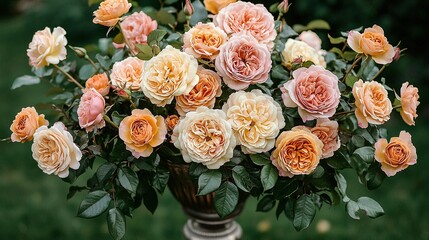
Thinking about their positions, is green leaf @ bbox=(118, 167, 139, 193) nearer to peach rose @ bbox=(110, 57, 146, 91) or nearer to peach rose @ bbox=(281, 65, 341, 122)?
peach rose @ bbox=(110, 57, 146, 91)

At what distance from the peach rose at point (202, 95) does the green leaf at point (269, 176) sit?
208 millimetres

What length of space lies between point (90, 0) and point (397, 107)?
0.96 metres

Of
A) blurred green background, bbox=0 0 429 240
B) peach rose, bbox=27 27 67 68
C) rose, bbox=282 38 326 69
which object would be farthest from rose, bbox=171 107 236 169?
blurred green background, bbox=0 0 429 240

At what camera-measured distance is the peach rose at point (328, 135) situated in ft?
4.60

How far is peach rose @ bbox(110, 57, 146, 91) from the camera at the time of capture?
1430mm

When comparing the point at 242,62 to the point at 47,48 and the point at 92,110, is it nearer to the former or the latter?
the point at 92,110

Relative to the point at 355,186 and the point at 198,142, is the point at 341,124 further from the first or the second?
the point at 355,186

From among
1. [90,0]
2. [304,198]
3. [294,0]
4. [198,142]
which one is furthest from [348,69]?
[294,0]

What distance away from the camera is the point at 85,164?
56.3 inches

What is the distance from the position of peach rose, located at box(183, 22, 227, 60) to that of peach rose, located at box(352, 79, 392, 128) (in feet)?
1.18

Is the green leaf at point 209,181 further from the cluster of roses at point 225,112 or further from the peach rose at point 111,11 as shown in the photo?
the peach rose at point 111,11

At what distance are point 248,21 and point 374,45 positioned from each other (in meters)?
0.33

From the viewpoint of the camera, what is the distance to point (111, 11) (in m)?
1.47

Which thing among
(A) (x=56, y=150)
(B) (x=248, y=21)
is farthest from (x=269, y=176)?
Result: (A) (x=56, y=150)
